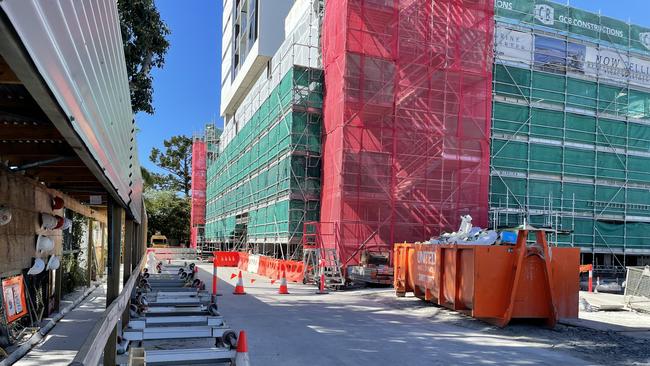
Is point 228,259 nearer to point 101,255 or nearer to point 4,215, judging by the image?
point 101,255

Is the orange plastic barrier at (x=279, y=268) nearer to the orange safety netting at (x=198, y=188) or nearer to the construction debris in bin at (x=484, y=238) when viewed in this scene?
the construction debris in bin at (x=484, y=238)

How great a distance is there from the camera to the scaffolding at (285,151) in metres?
25.3

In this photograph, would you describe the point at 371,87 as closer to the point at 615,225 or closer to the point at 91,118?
the point at 615,225

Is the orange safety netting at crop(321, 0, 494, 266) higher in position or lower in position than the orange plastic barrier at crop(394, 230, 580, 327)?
higher

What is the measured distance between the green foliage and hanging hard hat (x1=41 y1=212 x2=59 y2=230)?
176 feet

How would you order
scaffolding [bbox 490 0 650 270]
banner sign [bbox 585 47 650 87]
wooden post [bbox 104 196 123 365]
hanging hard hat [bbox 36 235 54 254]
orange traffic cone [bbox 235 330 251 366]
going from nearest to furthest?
1. orange traffic cone [bbox 235 330 251 366]
2. wooden post [bbox 104 196 123 365]
3. hanging hard hat [bbox 36 235 54 254]
4. scaffolding [bbox 490 0 650 270]
5. banner sign [bbox 585 47 650 87]

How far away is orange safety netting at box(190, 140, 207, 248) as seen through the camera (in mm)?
59656

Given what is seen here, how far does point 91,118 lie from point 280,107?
25019mm

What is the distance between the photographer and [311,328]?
10.8 metres

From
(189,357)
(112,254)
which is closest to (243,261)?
(189,357)

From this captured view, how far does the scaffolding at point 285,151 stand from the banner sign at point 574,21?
10758 millimetres

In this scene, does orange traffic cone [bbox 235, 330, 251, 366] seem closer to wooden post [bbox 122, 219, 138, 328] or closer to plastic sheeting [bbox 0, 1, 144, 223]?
plastic sheeting [bbox 0, 1, 144, 223]

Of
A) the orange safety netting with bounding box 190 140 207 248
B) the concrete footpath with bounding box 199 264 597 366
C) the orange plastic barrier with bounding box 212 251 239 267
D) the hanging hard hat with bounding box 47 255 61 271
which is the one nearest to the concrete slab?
the concrete footpath with bounding box 199 264 597 366

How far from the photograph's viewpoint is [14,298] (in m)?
8.19
